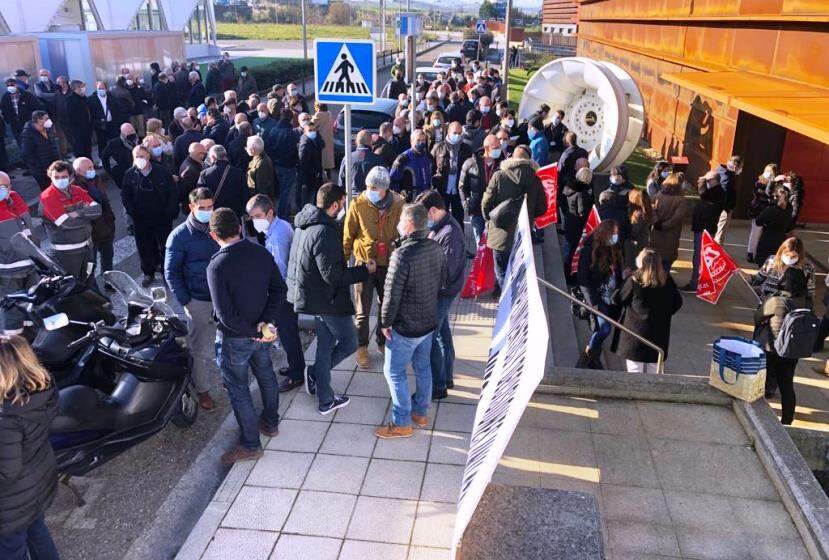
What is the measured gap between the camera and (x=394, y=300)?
4.81m

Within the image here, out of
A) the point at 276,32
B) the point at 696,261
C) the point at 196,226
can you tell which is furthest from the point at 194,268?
the point at 276,32

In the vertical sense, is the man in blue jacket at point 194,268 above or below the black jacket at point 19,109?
below

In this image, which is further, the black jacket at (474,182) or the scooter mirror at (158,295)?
the black jacket at (474,182)

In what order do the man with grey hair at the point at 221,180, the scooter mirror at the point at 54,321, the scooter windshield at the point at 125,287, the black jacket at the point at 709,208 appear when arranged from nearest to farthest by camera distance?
the scooter mirror at the point at 54,321
the scooter windshield at the point at 125,287
the man with grey hair at the point at 221,180
the black jacket at the point at 709,208

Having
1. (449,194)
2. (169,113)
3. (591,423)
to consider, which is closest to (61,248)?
(449,194)

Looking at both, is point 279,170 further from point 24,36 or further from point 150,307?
point 24,36

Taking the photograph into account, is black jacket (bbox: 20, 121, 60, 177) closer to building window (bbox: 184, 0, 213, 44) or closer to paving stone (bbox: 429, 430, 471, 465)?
paving stone (bbox: 429, 430, 471, 465)

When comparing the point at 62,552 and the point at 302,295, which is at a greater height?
the point at 302,295

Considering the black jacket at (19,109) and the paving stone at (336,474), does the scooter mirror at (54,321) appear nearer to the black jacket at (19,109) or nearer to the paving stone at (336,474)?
the paving stone at (336,474)

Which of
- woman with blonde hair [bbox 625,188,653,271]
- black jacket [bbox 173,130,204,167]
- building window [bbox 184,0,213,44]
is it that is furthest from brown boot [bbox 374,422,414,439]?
building window [bbox 184,0,213,44]

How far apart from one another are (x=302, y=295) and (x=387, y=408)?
1.24 metres

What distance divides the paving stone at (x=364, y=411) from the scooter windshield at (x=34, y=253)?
2.58m

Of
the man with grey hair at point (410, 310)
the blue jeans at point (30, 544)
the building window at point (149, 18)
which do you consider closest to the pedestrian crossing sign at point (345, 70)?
the man with grey hair at point (410, 310)

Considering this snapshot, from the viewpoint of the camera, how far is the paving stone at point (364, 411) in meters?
5.53
